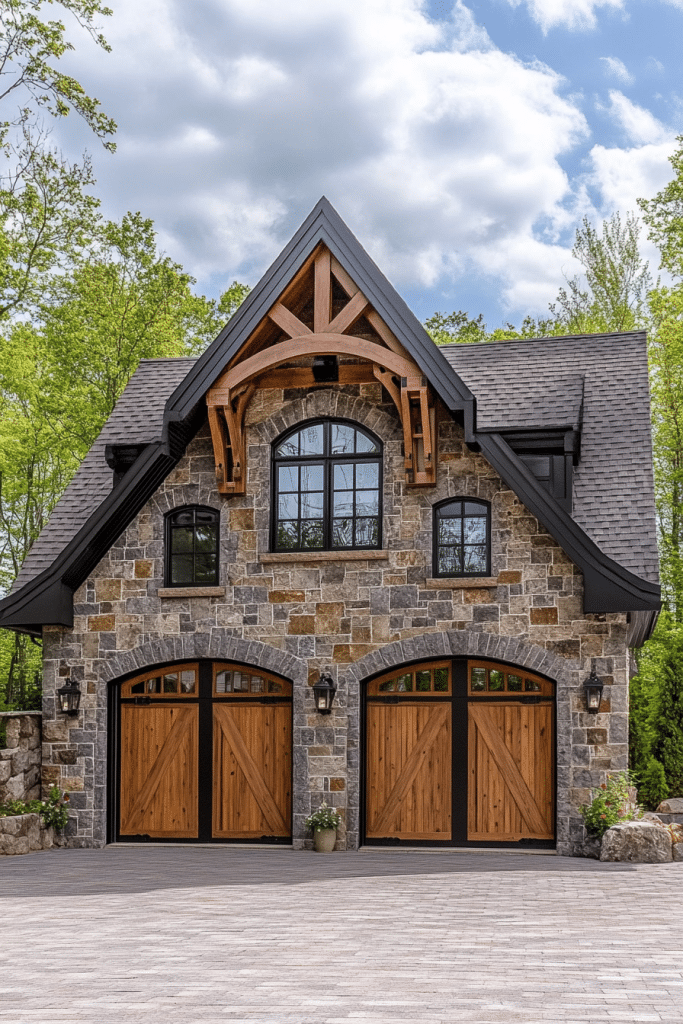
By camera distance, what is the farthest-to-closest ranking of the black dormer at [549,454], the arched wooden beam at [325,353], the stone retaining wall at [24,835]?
1. the black dormer at [549,454]
2. the arched wooden beam at [325,353]
3. the stone retaining wall at [24,835]

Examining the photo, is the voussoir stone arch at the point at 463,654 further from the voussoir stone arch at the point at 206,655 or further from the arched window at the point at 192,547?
the arched window at the point at 192,547

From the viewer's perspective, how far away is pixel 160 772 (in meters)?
15.8

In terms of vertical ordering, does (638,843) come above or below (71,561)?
below

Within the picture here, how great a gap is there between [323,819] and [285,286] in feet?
22.9

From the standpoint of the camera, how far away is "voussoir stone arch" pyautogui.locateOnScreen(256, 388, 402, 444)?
50.7 feet

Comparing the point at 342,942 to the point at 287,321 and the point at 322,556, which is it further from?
the point at 287,321

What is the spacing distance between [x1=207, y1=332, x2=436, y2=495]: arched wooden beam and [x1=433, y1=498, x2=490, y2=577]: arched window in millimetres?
528

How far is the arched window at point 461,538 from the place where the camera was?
589 inches

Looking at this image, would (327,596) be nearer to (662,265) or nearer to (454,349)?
(454,349)

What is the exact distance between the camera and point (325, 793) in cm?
1493

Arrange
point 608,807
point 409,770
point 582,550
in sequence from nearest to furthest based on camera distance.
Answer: point 608,807, point 582,550, point 409,770

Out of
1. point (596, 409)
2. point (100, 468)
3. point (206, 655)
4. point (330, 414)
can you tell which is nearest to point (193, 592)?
point (206, 655)

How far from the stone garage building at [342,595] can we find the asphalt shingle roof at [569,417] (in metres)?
0.06

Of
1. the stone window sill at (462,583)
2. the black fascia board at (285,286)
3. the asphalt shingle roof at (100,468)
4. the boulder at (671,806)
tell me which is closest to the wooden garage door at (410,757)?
the stone window sill at (462,583)
